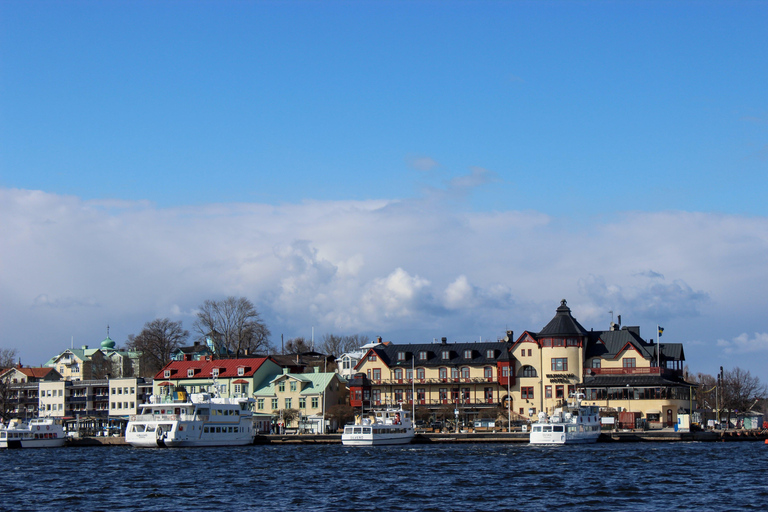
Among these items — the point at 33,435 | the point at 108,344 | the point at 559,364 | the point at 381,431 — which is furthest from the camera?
the point at 108,344

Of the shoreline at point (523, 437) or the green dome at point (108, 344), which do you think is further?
the green dome at point (108, 344)

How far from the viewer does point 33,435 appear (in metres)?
110

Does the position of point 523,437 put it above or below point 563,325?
below

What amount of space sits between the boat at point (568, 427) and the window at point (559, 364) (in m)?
18.5

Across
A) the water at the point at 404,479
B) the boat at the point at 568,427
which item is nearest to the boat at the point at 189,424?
the water at the point at 404,479

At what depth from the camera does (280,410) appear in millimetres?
128875

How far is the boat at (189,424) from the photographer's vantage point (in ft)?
336

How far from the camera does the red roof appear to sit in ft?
441

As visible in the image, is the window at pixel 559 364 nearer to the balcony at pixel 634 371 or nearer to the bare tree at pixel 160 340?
the balcony at pixel 634 371

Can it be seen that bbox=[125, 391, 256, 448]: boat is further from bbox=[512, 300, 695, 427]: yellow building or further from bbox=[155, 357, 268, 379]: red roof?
bbox=[512, 300, 695, 427]: yellow building

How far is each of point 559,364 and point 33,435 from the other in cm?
6185

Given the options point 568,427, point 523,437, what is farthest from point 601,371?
point 568,427

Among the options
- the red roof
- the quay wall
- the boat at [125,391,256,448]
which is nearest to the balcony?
the quay wall

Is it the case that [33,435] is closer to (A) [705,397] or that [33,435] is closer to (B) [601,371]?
(B) [601,371]
